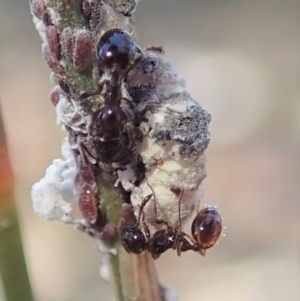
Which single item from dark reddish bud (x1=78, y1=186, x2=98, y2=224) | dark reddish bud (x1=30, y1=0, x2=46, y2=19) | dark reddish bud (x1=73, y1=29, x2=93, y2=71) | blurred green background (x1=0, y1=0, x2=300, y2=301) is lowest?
dark reddish bud (x1=78, y1=186, x2=98, y2=224)

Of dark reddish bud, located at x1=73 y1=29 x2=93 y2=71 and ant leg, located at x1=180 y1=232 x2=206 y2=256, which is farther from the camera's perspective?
ant leg, located at x1=180 y1=232 x2=206 y2=256

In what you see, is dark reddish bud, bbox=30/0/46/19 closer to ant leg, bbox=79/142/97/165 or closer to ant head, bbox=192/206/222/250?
ant leg, bbox=79/142/97/165

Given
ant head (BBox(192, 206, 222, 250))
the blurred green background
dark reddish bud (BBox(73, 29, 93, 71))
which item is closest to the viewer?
dark reddish bud (BBox(73, 29, 93, 71))

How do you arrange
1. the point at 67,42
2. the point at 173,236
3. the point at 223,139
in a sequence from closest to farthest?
1. the point at 67,42
2. the point at 173,236
3. the point at 223,139

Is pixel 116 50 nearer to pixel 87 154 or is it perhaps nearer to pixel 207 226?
pixel 87 154

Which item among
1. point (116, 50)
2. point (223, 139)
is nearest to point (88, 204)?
point (116, 50)

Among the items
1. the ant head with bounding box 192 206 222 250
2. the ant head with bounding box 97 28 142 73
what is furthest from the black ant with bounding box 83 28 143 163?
the ant head with bounding box 192 206 222 250
